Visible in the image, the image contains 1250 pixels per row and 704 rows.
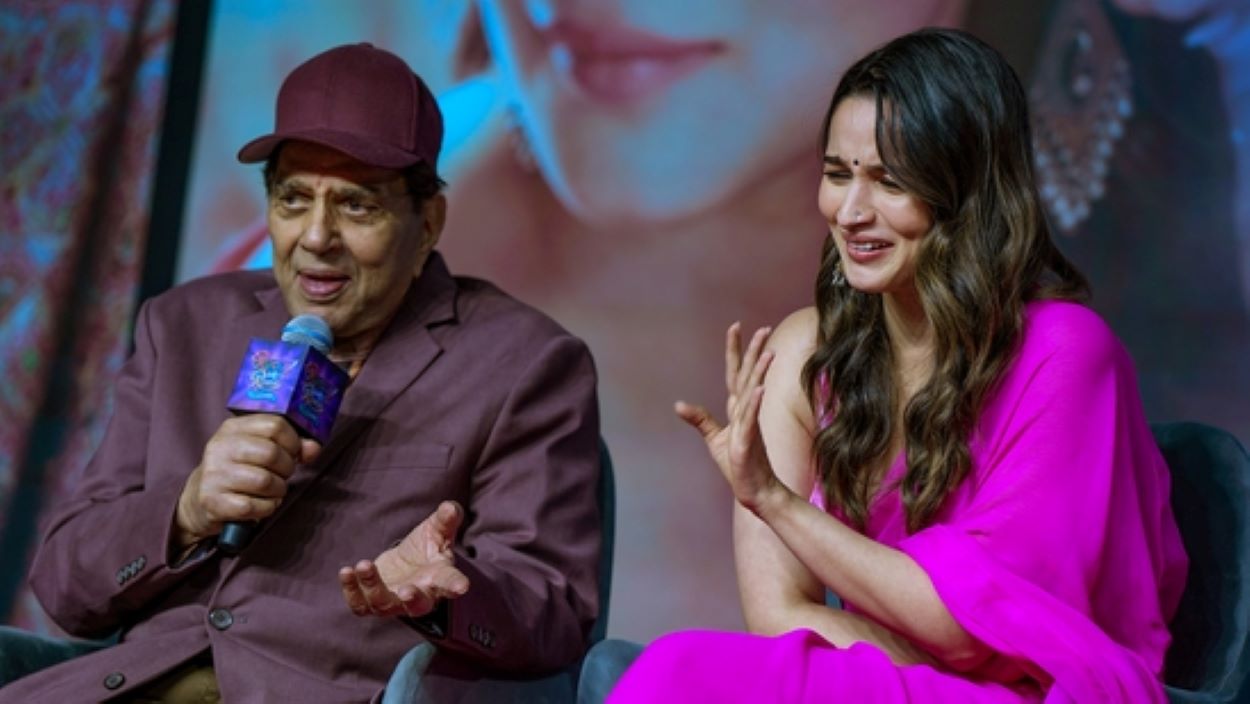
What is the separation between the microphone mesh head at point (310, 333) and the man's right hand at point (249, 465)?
0.47 feet

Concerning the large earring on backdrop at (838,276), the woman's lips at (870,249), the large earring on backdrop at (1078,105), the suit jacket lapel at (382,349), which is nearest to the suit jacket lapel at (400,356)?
the suit jacket lapel at (382,349)

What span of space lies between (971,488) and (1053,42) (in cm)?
191

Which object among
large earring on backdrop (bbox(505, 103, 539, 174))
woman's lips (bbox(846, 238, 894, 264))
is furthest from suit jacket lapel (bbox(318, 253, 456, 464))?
large earring on backdrop (bbox(505, 103, 539, 174))

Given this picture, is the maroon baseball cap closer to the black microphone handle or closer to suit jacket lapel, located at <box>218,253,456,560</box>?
suit jacket lapel, located at <box>218,253,456,560</box>

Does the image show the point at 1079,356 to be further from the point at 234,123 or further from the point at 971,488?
the point at 234,123

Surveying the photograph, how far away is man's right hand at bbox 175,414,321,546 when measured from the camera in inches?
101

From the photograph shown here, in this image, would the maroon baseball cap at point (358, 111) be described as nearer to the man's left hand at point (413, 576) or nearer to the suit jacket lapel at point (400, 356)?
the suit jacket lapel at point (400, 356)

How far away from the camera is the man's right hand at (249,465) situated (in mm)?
2555

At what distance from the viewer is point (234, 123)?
14.0 ft

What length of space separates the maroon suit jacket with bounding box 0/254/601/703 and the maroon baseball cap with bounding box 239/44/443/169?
273 mm

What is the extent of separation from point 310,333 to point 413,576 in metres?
0.43

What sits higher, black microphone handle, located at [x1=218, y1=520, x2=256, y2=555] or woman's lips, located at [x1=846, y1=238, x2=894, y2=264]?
woman's lips, located at [x1=846, y1=238, x2=894, y2=264]

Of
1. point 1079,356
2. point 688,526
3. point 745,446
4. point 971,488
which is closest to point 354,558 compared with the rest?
point 745,446

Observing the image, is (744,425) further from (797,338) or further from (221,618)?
(221,618)
